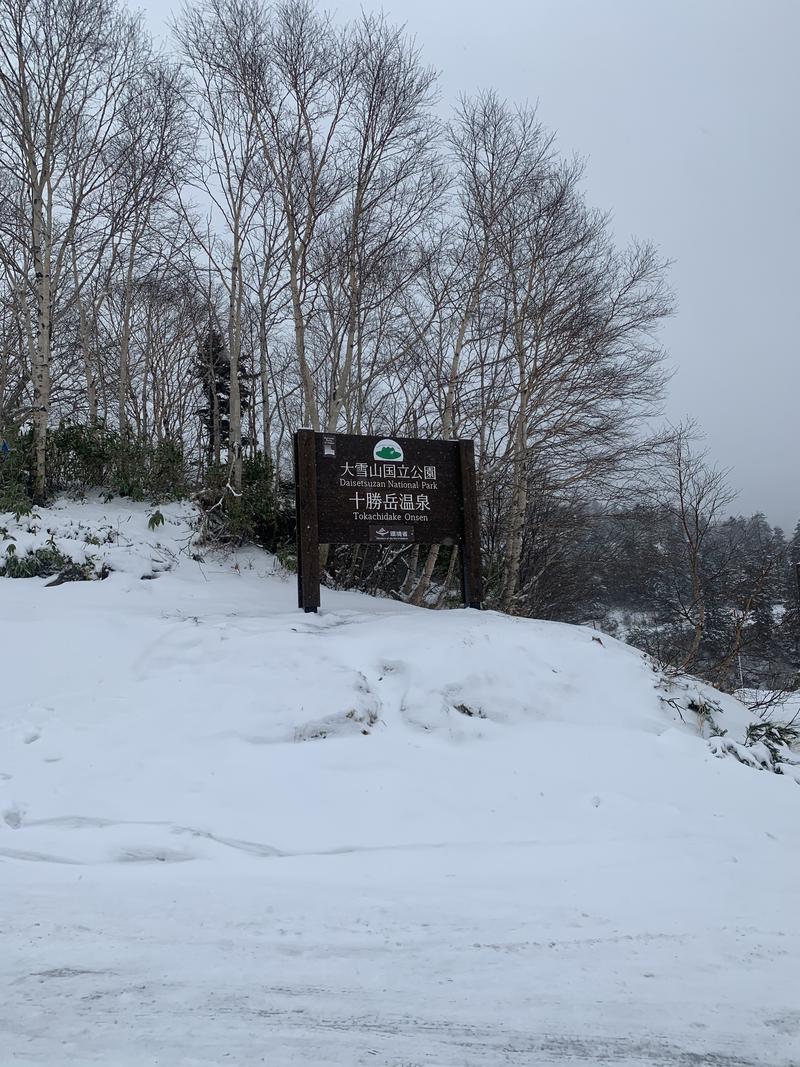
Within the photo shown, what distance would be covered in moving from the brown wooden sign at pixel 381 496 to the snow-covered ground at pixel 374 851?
1.17 m

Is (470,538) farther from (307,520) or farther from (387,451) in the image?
(307,520)

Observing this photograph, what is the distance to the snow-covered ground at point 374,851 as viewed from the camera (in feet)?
7.06

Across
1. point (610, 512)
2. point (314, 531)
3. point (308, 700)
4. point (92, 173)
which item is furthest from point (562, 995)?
Answer: point (92, 173)

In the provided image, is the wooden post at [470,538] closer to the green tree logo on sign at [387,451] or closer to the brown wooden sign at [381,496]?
the brown wooden sign at [381,496]

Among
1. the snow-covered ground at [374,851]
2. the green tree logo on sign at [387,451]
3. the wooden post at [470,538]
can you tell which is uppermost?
the green tree logo on sign at [387,451]

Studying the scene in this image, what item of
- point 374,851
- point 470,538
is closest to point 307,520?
point 470,538

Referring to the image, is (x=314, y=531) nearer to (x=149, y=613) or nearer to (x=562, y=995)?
(x=149, y=613)

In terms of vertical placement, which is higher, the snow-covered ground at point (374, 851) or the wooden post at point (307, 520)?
the wooden post at point (307, 520)

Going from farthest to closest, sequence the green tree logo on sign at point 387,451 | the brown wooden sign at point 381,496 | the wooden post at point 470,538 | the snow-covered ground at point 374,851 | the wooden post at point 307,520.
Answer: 1. the wooden post at point 470,538
2. the green tree logo on sign at point 387,451
3. the brown wooden sign at point 381,496
4. the wooden post at point 307,520
5. the snow-covered ground at point 374,851

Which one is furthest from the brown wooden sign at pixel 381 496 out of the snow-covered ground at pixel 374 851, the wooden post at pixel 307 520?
the snow-covered ground at pixel 374 851

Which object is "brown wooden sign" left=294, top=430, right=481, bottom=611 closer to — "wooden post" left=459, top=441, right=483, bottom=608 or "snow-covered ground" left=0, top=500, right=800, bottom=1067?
"wooden post" left=459, top=441, right=483, bottom=608

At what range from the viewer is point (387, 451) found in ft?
25.5

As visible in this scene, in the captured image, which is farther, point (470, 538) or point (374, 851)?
point (470, 538)

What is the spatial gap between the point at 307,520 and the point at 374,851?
4.33m
